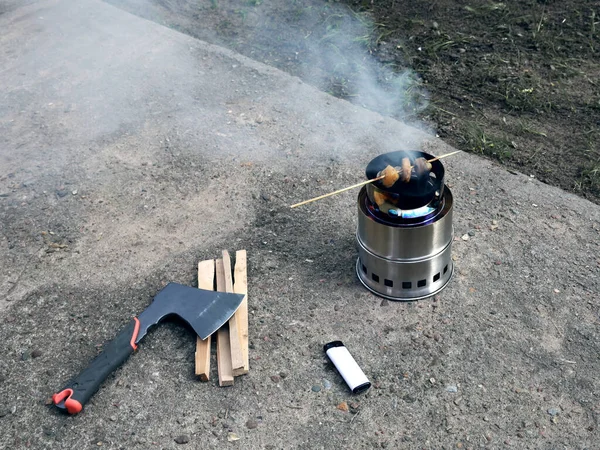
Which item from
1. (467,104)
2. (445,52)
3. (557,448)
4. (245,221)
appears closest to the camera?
(557,448)

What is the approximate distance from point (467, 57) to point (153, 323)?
504cm

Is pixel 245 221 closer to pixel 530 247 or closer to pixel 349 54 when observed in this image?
pixel 530 247

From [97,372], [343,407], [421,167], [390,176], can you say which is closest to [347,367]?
[343,407]

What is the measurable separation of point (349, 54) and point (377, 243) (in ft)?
13.2

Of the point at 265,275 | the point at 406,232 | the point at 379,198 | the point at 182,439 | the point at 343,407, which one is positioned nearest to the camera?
the point at 182,439

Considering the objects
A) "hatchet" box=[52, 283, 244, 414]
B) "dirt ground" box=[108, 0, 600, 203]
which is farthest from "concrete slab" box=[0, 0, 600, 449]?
"dirt ground" box=[108, 0, 600, 203]

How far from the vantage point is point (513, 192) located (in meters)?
5.26

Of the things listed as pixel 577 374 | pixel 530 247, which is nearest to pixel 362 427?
pixel 577 374

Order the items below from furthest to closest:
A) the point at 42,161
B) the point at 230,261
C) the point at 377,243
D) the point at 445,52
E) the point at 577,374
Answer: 1. the point at 445,52
2. the point at 42,161
3. the point at 230,261
4. the point at 377,243
5. the point at 577,374

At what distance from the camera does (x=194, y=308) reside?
13.5 ft

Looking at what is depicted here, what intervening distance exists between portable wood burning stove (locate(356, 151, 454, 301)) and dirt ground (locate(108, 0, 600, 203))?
184 cm

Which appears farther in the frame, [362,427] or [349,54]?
[349,54]

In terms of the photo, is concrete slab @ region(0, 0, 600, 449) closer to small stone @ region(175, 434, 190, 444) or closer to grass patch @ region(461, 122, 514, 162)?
small stone @ region(175, 434, 190, 444)

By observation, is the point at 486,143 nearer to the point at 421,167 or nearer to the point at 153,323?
the point at 421,167
